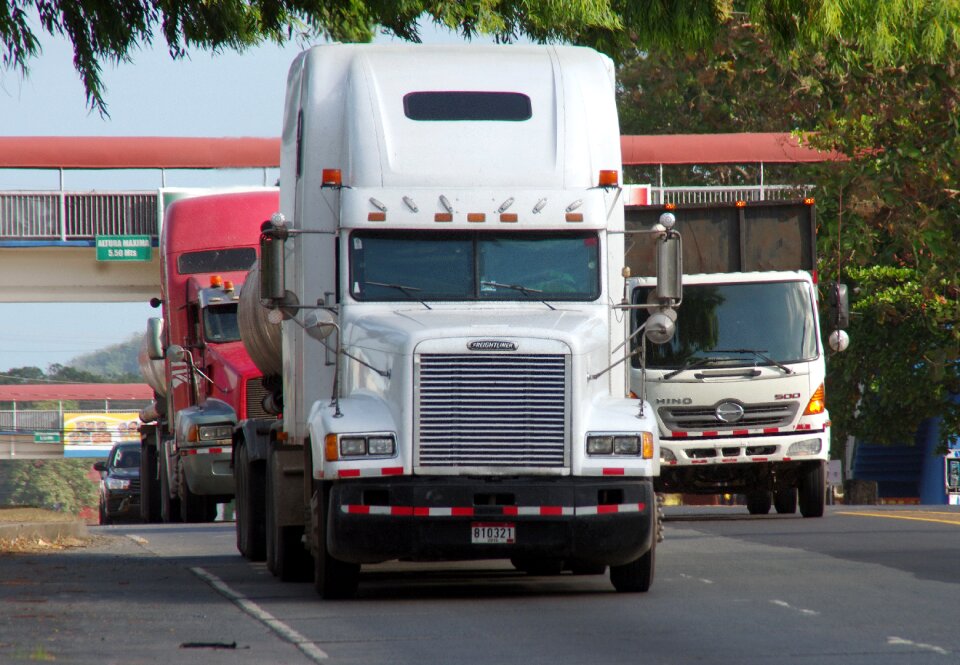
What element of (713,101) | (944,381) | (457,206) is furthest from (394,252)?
(713,101)

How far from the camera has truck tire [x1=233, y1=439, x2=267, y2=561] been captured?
16.1 m

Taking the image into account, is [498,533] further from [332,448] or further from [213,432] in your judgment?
[213,432]

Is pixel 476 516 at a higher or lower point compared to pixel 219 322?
lower

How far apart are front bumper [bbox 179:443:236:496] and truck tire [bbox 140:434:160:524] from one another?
21.7 feet

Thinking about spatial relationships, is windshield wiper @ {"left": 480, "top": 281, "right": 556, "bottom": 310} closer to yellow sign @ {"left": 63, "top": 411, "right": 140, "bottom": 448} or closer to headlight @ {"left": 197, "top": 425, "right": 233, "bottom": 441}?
headlight @ {"left": 197, "top": 425, "right": 233, "bottom": 441}

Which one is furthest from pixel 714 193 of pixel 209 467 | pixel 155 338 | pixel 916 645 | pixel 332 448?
pixel 916 645

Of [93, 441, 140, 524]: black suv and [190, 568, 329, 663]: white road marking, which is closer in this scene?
[190, 568, 329, 663]: white road marking

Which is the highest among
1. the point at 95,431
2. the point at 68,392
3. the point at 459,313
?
the point at 459,313

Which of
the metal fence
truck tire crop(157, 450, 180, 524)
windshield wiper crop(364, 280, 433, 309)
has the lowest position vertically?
truck tire crop(157, 450, 180, 524)

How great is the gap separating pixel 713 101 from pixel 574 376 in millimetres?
37046

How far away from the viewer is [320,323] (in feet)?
41.7

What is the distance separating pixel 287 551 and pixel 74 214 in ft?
97.7

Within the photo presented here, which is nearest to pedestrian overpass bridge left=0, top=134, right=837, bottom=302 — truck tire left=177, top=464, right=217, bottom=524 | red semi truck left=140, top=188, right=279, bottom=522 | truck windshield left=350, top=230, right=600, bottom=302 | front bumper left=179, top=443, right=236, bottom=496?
truck tire left=177, top=464, right=217, bottom=524

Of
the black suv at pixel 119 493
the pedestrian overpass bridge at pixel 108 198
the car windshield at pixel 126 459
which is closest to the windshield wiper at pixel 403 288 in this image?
the black suv at pixel 119 493
